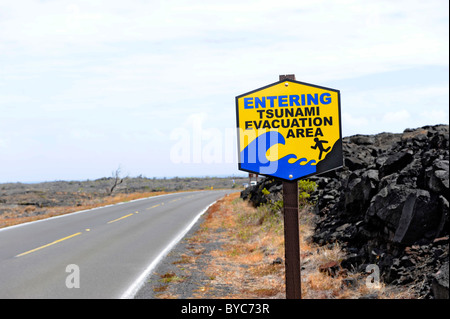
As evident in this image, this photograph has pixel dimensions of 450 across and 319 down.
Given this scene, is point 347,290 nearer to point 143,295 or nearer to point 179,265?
point 143,295

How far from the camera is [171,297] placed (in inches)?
319

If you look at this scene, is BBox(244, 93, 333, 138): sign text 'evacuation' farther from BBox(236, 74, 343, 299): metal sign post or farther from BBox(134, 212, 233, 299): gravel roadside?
BBox(134, 212, 233, 299): gravel roadside

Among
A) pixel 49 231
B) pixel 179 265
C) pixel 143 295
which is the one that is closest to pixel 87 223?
pixel 49 231

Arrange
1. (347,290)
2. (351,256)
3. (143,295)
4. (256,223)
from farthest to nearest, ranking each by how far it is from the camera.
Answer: (256,223)
(351,256)
(143,295)
(347,290)

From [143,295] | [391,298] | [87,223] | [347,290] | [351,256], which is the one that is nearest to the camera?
[391,298]

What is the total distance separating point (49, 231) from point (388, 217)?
13.4 m

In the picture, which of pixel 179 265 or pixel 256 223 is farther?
pixel 256 223

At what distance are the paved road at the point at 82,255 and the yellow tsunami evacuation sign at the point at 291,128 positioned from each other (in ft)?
13.8

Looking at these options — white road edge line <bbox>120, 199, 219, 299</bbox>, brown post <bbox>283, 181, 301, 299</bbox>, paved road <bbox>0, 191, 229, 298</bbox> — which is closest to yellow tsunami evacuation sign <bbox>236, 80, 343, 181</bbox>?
brown post <bbox>283, 181, 301, 299</bbox>

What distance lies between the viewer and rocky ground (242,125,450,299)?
23.2 feet

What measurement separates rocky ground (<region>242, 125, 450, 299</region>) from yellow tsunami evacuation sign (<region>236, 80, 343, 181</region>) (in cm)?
226

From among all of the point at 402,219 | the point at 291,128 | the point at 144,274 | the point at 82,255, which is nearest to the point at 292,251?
the point at 291,128

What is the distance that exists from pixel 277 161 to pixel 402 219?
344cm

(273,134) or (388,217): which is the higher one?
(273,134)
